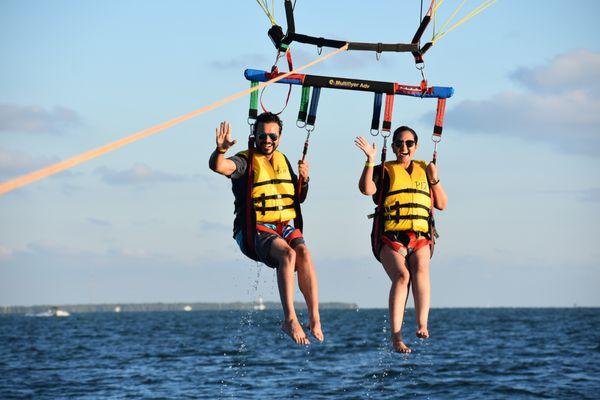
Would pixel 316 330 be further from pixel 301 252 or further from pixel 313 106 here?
pixel 313 106

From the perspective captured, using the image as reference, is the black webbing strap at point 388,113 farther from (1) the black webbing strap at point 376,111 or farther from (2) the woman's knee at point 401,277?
(2) the woman's knee at point 401,277

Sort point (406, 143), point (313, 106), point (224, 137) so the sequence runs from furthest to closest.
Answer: point (406, 143), point (313, 106), point (224, 137)

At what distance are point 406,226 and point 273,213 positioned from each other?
1.94 meters

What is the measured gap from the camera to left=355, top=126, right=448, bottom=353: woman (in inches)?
578

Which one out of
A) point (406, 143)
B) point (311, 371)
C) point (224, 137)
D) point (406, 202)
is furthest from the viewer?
point (311, 371)

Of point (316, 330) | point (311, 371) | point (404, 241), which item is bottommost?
point (311, 371)

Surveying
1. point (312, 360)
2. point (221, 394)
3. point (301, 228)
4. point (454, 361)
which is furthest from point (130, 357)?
point (301, 228)

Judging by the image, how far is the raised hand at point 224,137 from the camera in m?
13.5

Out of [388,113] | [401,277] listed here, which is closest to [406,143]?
[388,113]

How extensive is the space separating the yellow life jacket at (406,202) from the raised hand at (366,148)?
0.80 metres

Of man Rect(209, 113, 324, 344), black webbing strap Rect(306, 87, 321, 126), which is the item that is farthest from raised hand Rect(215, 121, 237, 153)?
black webbing strap Rect(306, 87, 321, 126)

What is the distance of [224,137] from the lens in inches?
530

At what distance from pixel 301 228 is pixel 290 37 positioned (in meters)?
2.60

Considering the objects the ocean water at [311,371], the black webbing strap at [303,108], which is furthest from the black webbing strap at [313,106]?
the ocean water at [311,371]
